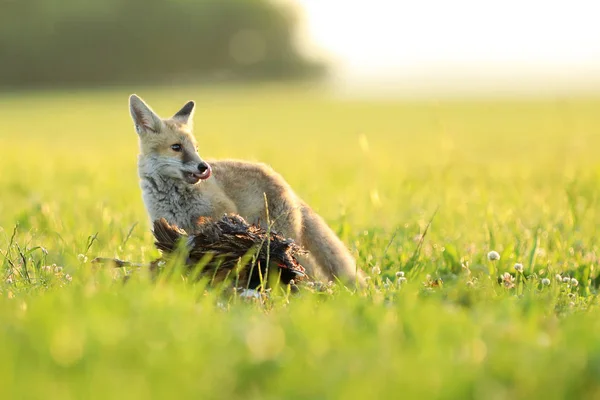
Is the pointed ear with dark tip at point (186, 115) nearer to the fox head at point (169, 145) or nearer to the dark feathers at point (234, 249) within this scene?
the fox head at point (169, 145)

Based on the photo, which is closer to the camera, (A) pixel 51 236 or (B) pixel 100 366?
(B) pixel 100 366

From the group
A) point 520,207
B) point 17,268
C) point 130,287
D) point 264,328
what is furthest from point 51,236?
point 520,207

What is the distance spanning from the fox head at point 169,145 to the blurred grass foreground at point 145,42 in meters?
45.7

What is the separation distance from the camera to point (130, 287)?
3543mm

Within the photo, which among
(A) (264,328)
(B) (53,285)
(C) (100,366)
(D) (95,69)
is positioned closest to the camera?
(C) (100,366)

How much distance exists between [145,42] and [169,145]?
4625 centimetres

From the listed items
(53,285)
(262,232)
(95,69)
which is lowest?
(95,69)

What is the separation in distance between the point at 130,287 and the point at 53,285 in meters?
0.96

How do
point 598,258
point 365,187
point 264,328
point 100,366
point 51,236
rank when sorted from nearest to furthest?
point 100,366 < point 264,328 < point 598,258 < point 51,236 < point 365,187

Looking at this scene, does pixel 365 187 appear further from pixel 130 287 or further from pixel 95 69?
pixel 95 69

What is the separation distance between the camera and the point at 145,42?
5028 cm

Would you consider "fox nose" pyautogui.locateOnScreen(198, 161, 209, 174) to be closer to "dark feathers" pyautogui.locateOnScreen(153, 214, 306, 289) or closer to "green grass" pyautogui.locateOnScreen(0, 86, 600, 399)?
"green grass" pyautogui.locateOnScreen(0, 86, 600, 399)

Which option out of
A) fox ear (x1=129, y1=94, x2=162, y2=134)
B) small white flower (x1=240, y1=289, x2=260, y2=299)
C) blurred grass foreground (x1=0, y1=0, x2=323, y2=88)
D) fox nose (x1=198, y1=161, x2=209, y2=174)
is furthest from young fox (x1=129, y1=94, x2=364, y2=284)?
blurred grass foreground (x1=0, y1=0, x2=323, y2=88)

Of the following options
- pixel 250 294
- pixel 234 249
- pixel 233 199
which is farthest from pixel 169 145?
pixel 250 294
